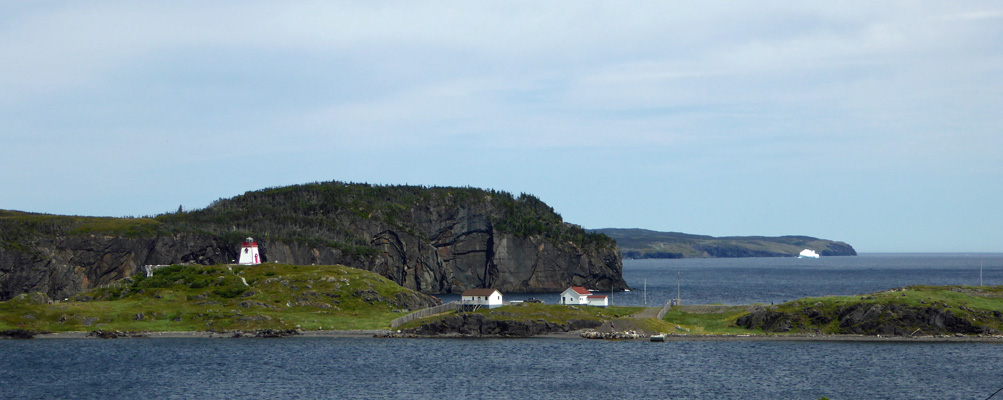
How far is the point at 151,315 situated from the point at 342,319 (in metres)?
27.6

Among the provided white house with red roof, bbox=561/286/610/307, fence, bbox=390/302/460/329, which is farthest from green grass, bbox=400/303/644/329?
white house with red roof, bbox=561/286/610/307

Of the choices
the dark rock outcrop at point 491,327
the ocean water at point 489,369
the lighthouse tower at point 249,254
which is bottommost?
the ocean water at point 489,369

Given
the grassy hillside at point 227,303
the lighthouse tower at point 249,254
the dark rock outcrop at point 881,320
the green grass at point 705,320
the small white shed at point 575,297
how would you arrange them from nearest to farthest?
the dark rock outcrop at point 881,320, the green grass at point 705,320, the grassy hillside at point 227,303, the small white shed at point 575,297, the lighthouse tower at point 249,254

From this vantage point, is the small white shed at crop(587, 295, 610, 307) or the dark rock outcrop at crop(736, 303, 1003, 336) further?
the small white shed at crop(587, 295, 610, 307)

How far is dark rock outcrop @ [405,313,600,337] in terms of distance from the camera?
12038 centimetres

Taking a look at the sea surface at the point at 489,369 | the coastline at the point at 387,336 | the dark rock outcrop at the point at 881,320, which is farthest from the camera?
the coastline at the point at 387,336

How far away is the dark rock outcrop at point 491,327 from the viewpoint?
395ft

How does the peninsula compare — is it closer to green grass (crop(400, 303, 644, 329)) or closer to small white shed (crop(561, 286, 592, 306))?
green grass (crop(400, 303, 644, 329))

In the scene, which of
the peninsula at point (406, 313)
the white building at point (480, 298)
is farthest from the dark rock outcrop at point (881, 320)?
the white building at point (480, 298)

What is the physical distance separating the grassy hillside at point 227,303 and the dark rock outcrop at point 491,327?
7579 millimetres

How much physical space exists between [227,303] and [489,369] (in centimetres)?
5750

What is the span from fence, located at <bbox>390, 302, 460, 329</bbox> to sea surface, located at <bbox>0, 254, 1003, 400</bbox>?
7409 mm

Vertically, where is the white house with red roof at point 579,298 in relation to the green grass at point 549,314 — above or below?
above

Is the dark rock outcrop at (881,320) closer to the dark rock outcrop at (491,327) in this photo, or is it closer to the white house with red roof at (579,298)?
the dark rock outcrop at (491,327)
